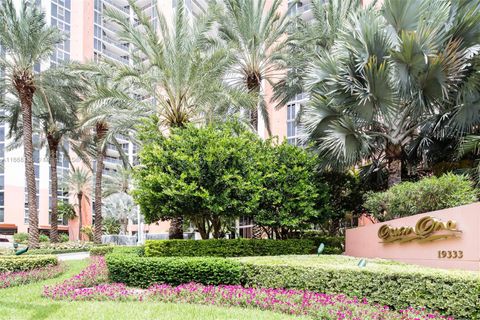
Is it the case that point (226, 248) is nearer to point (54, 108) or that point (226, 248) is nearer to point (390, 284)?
point (390, 284)

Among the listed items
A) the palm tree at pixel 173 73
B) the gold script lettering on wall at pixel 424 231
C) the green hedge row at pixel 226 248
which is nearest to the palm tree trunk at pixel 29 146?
the palm tree at pixel 173 73

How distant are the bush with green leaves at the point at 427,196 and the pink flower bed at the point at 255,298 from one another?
197 inches

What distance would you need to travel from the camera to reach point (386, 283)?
Answer: 7.55 m

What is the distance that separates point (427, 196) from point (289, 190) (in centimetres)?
507

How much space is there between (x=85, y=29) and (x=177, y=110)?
169ft

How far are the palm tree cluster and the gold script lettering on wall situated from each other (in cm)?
313

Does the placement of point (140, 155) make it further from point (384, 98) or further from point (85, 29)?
point (85, 29)

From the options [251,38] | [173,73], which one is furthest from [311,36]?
[173,73]

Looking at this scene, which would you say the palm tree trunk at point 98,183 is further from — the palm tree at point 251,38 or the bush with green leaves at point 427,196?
the bush with green leaves at point 427,196

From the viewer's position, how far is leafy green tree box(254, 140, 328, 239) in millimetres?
15141

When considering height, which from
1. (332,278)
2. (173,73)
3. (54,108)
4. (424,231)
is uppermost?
(54,108)

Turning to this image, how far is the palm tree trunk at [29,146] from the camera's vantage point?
830 inches

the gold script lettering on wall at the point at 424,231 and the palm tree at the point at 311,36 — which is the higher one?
the palm tree at the point at 311,36

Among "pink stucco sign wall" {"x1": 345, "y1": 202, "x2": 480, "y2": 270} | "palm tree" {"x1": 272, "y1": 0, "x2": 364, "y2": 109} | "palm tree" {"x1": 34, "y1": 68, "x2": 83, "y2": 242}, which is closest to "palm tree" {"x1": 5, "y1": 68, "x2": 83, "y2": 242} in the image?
"palm tree" {"x1": 34, "y1": 68, "x2": 83, "y2": 242}
